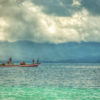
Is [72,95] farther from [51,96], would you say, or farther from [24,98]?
[24,98]

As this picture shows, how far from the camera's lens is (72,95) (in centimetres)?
2772

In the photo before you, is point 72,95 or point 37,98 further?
point 72,95

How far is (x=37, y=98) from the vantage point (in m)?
25.7

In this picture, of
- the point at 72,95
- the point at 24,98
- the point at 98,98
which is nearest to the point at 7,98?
the point at 24,98

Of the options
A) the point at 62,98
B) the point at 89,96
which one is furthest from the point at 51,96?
the point at 89,96

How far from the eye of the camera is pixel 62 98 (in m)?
25.7

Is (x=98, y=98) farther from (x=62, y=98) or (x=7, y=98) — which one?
(x=7, y=98)

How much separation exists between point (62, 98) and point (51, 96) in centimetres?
153

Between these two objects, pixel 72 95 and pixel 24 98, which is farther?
pixel 72 95

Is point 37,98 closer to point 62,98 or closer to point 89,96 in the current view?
point 62,98

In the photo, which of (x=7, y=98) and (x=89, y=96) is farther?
(x=89, y=96)

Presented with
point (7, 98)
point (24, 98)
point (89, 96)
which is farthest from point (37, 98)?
point (89, 96)

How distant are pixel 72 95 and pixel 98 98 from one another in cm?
295

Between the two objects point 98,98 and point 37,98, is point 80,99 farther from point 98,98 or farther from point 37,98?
point 37,98
